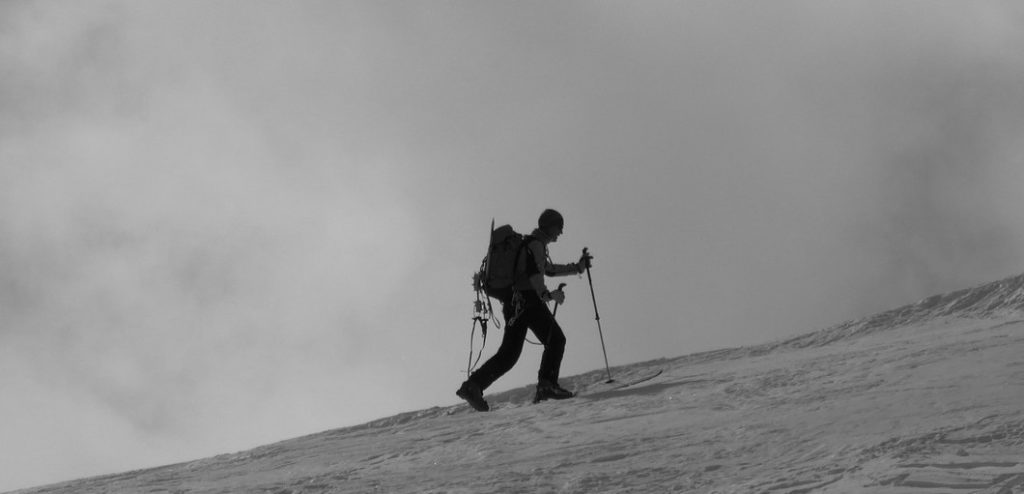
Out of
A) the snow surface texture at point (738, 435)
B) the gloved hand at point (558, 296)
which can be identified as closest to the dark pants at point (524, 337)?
the gloved hand at point (558, 296)

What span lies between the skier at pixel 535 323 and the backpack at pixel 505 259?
45mm

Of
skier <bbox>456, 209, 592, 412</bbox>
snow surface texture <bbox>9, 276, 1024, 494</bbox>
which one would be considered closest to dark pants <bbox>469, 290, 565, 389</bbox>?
skier <bbox>456, 209, 592, 412</bbox>

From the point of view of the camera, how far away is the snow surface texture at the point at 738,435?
271 inches

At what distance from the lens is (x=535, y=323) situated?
38.1ft

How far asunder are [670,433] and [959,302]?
5.16m

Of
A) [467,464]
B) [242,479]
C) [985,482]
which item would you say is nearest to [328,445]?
[242,479]

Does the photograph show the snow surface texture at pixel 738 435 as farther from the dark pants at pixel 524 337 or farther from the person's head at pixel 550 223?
the person's head at pixel 550 223

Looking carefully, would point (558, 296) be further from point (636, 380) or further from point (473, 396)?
point (473, 396)

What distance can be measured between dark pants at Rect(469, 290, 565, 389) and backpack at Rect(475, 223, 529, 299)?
0.16 meters

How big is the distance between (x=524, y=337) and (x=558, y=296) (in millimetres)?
484

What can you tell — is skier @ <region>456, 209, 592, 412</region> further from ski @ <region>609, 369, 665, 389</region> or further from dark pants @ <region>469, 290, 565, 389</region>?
ski @ <region>609, 369, 665, 389</region>

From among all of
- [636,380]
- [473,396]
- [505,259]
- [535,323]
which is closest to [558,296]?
[535,323]

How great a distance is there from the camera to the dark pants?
1152cm

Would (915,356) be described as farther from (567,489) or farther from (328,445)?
(328,445)
